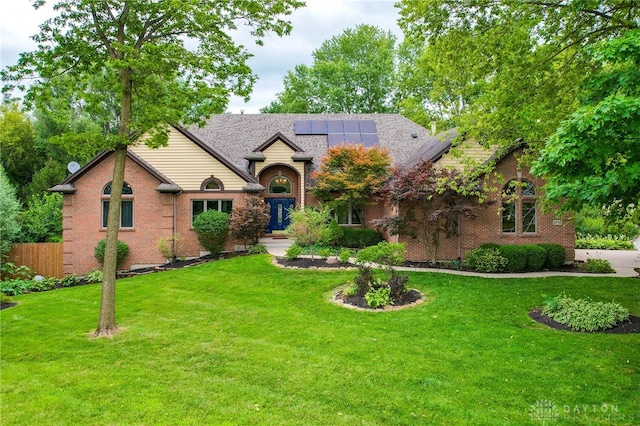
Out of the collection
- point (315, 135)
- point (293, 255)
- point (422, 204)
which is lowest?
point (293, 255)

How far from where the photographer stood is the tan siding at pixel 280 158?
781 inches

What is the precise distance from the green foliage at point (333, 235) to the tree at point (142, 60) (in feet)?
27.9

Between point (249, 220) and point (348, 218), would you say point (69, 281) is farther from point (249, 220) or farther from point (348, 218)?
point (348, 218)

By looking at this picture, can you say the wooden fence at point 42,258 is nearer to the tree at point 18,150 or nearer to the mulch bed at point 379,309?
the mulch bed at point 379,309

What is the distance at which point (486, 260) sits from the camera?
13.8 meters

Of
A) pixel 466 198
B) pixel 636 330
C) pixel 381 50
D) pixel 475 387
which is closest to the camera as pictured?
pixel 475 387

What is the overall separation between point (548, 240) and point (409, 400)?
12749 mm

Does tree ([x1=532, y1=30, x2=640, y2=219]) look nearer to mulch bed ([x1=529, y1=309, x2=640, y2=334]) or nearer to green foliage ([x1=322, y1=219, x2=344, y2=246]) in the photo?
mulch bed ([x1=529, y1=309, x2=640, y2=334])

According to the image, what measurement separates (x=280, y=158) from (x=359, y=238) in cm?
574

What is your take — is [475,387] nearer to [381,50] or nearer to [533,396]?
[533,396]

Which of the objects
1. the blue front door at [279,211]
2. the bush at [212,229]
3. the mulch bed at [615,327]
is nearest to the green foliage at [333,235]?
the blue front door at [279,211]

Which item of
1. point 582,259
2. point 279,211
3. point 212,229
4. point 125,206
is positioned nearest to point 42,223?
point 125,206

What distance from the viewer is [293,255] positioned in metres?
14.5

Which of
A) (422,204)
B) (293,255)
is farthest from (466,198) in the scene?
(293,255)
